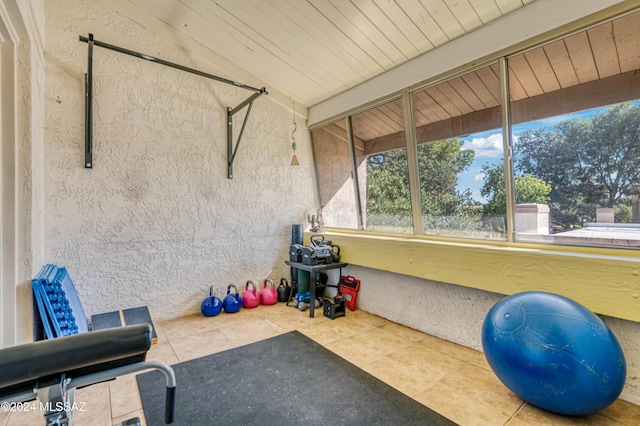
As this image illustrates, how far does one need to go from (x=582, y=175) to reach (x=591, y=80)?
67cm

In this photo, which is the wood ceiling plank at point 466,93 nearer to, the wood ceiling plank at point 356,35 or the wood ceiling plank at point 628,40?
the wood ceiling plank at point 356,35

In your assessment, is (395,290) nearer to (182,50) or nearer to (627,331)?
(627,331)

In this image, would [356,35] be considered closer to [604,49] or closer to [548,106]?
[548,106]

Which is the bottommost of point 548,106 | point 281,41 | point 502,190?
point 502,190

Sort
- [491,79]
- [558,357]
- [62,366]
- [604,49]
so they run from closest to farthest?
[62,366] → [558,357] → [604,49] → [491,79]

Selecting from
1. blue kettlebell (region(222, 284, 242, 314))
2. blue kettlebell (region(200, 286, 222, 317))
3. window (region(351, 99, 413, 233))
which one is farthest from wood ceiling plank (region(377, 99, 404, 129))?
blue kettlebell (region(200, 286, 222, 317))

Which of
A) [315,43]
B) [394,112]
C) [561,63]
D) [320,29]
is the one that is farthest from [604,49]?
[315,43]

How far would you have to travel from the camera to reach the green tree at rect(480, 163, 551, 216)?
2395mm

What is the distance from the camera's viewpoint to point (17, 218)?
2045 millimetres

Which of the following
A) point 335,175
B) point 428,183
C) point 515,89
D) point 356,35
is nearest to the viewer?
point 515,89

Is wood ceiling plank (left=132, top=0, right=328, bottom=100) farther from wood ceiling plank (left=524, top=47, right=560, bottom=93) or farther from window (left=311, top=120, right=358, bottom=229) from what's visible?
wood ceiling plank (left=524, top=47, right=560, bottom=93)

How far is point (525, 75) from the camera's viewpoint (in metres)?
2.42

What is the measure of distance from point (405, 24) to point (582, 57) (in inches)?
53.1

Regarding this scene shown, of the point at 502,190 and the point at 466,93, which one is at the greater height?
the point at 466,93
